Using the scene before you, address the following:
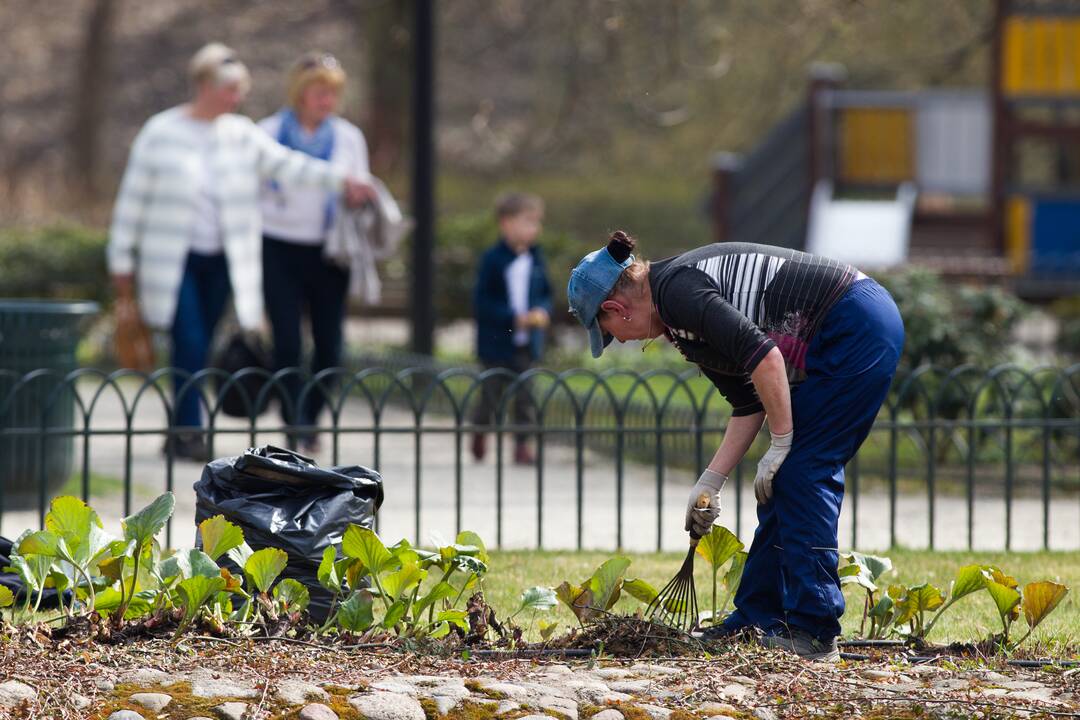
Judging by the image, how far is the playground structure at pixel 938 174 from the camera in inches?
570

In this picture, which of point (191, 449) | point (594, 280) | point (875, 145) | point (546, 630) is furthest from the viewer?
point (875, 145)

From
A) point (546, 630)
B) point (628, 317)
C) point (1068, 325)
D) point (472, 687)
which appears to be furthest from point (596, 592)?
point (1068, 325)

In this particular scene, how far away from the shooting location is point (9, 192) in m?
20.8

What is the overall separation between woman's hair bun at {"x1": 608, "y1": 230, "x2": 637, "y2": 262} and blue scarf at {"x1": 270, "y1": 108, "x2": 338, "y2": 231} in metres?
4.61

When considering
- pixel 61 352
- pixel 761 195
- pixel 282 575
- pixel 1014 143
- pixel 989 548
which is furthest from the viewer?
pixel 761 195

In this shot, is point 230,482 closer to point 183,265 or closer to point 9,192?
point 183,265

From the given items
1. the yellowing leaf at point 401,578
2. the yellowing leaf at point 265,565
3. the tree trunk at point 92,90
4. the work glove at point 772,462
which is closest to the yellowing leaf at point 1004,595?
the work glove at point 772,462

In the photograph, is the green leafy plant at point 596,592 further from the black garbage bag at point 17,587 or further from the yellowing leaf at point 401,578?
the black garbage bag at point 17,587

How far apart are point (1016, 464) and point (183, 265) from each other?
4.72 meters

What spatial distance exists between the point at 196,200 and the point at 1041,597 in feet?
17.5

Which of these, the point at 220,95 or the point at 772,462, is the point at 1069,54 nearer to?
the point at 220,95

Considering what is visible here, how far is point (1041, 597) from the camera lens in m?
4.30

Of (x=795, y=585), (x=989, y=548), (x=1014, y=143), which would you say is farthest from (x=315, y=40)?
(x=795, y=585)

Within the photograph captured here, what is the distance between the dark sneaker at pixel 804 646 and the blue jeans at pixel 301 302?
4.64 meters
